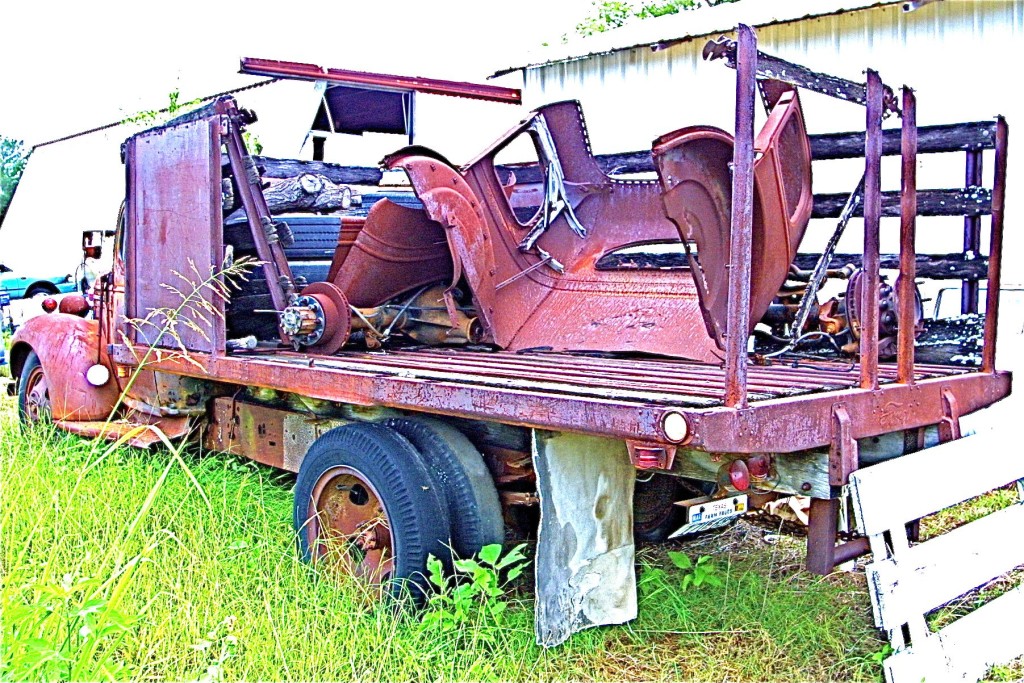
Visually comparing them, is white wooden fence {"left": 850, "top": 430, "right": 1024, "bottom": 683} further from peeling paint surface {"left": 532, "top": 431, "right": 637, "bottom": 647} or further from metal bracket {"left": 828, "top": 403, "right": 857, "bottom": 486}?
peeling paint surface {"left": 532, "top": 431, "right": 637, "bottom": 647}

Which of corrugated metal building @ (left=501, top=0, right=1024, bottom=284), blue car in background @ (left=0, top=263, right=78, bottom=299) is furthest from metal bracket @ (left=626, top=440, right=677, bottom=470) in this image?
blue car in background @ (left=0, top=263, right=78, bottom=299)

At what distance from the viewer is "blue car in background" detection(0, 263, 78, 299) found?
21453 millimetres

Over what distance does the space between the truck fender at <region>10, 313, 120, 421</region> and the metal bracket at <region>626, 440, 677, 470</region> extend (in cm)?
397

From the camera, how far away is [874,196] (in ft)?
11.1

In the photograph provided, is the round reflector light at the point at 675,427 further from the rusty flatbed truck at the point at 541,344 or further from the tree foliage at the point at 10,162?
the tree foliage at the point at 10,162

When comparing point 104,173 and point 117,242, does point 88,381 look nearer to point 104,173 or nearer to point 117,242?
point 117,242

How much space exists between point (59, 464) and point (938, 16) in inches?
276

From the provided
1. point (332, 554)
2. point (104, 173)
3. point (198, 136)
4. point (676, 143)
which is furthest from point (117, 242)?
point (104, 173)

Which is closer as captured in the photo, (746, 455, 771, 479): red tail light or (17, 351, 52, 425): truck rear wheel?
(746, 455, 771, 479): red tail light

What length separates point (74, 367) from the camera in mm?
6016

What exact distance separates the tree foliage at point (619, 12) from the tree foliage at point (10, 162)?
15878mm

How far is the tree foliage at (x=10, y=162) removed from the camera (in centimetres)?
2727

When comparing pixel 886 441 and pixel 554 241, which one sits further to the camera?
pixel 554 241

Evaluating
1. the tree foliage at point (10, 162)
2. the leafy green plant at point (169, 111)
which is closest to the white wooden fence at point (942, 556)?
the leafy green plant at point (169, 111)
